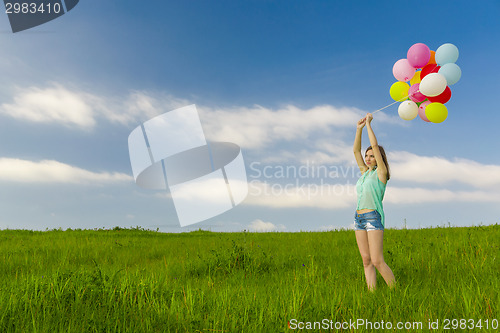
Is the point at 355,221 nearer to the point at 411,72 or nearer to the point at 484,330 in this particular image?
the point at 484,330

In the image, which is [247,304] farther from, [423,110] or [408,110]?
[423,110]

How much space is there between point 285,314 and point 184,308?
1.18 meters

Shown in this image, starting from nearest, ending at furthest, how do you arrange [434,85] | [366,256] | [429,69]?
[366,256], [434,85], [429,69]

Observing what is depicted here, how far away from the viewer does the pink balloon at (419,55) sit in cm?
605

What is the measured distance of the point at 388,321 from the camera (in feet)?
12.7

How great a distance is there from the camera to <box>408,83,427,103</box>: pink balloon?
20.2ft

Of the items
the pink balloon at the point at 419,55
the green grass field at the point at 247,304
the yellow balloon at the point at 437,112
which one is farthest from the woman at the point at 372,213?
the pink balloon at the point at 419,55

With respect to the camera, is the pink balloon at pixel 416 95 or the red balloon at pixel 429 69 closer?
the pink balloon at pixel 416 95

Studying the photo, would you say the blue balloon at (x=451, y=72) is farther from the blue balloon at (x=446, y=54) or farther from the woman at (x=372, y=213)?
the woman at (x=372, y=213)

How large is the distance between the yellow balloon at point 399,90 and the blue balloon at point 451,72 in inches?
26.9

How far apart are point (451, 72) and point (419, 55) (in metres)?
0.59

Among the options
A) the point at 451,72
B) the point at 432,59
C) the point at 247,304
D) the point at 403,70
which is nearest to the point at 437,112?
the point at 451,72

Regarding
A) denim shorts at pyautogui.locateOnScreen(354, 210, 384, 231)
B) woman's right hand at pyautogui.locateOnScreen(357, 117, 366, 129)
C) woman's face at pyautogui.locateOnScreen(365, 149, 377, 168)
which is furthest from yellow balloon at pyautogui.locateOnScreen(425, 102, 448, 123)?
denim shorts at pyautogui.locateOnScreen(354, 210, 384, 231)

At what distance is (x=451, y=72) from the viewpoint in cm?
587
